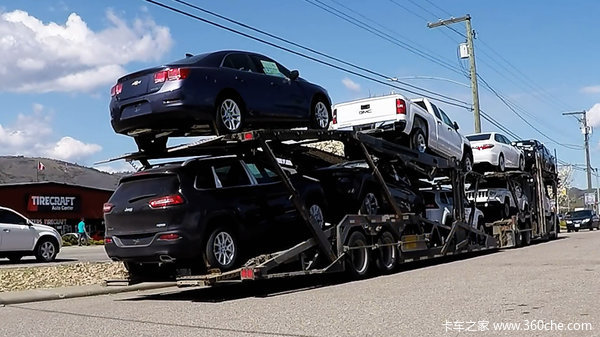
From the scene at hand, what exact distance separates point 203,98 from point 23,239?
11.5m

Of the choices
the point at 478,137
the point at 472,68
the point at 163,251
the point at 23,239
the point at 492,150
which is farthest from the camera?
the point at 472,68

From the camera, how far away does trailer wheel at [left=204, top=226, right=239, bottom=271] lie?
995 centimetres

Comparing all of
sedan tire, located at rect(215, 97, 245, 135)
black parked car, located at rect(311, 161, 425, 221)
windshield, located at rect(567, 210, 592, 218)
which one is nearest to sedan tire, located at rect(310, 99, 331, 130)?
black parked car, located at rect(311, 161, 425, 221)

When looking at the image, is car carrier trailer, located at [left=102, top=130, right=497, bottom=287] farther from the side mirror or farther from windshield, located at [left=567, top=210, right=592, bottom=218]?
windshield, located at [left=567, top=210, right=592, bottom=218]

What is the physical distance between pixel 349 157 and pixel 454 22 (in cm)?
1899

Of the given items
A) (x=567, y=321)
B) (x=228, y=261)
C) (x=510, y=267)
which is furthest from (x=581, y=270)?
(x=228, y=261)

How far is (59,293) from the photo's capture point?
39.6 ft

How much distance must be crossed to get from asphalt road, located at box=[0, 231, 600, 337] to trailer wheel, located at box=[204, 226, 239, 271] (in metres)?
0.58

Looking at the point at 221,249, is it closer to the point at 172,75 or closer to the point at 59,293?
the point at 172,75

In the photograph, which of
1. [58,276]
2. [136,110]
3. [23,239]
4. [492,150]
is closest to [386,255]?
[136,110]

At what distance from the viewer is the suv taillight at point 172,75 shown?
10.0 metres

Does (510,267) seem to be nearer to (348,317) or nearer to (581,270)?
(581,270)

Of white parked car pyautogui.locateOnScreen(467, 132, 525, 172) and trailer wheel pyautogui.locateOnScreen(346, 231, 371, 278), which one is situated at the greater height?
white parked car pyautogui.locateOnScreen(467, 132, 525, 172)

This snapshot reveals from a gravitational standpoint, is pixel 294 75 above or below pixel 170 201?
above
